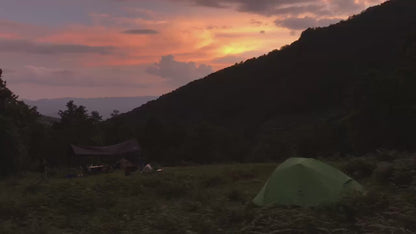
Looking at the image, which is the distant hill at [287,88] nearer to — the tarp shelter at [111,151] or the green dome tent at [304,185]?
the tarp shelter at [111,151]

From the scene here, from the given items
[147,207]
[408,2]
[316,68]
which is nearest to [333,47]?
[316,68]

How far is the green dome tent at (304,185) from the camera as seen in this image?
11250 mm

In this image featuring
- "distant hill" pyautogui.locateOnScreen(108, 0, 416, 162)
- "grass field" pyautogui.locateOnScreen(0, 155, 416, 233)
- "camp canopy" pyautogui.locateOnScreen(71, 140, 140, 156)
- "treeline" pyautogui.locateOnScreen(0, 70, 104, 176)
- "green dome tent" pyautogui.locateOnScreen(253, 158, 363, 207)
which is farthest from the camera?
"distant hill" pyautogui.locateOnScreen(108, 0, 416, 162)

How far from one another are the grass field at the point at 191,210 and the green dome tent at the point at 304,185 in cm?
55

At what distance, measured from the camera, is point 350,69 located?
324ft

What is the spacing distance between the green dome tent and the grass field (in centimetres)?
55

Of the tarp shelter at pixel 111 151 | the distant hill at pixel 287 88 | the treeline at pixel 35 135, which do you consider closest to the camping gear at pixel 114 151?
the tarp shelter at pixel 111 151

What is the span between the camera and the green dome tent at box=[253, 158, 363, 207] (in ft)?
36.9

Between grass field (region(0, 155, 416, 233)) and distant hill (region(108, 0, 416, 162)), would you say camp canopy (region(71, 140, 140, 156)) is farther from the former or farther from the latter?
distant hill (region(108, 0, 416, 162))

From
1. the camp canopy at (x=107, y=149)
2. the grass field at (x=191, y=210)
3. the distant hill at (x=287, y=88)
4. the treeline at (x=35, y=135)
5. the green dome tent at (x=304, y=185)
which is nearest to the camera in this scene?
the grass field at (x=191, y=210)

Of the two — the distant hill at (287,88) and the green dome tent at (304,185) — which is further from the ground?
the distant hill at (287,88)

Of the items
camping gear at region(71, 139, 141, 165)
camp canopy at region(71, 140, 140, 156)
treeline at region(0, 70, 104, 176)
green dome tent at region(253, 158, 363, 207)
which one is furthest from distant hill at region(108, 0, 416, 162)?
green dome tent at region(253, 158, 363, 207)

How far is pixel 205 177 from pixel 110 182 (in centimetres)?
492

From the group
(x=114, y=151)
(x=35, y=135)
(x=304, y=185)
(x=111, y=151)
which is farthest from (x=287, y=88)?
(x=304, y=185)
